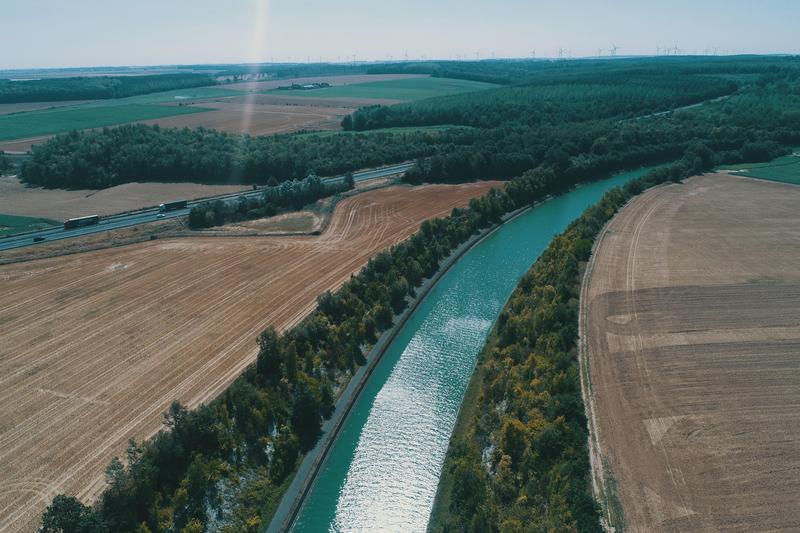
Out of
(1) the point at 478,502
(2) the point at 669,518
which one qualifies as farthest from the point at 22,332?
(2) the point at 669,518

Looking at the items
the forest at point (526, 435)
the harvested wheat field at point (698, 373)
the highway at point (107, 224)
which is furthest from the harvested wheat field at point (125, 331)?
the harvested wheat field at point (698, 373)

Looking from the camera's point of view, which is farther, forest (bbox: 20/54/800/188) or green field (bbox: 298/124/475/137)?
green field (bbox: 298/124/475/137)

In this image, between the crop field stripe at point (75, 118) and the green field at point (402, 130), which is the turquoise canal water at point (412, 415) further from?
the crop field stripe at point (75, 118)

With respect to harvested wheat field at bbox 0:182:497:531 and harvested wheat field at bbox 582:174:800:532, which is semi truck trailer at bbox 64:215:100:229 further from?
harvested wheat field at bbox 582:174:800:532

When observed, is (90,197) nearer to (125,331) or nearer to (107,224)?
(107,224)

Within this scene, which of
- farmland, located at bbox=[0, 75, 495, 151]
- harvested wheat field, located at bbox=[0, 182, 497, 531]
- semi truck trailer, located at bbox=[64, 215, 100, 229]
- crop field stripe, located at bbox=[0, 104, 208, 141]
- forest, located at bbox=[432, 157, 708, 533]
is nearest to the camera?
forest, located at bbox=[432, 157, 708, 533]

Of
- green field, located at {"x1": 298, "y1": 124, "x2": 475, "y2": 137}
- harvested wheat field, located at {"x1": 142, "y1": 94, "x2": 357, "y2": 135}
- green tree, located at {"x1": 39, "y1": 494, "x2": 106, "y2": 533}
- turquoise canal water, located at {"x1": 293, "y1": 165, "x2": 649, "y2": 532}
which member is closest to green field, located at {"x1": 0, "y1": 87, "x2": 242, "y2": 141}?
harvested wheat field, located at {"x1": 142, "y1": 94, "x2": 357, "y2": 135}
